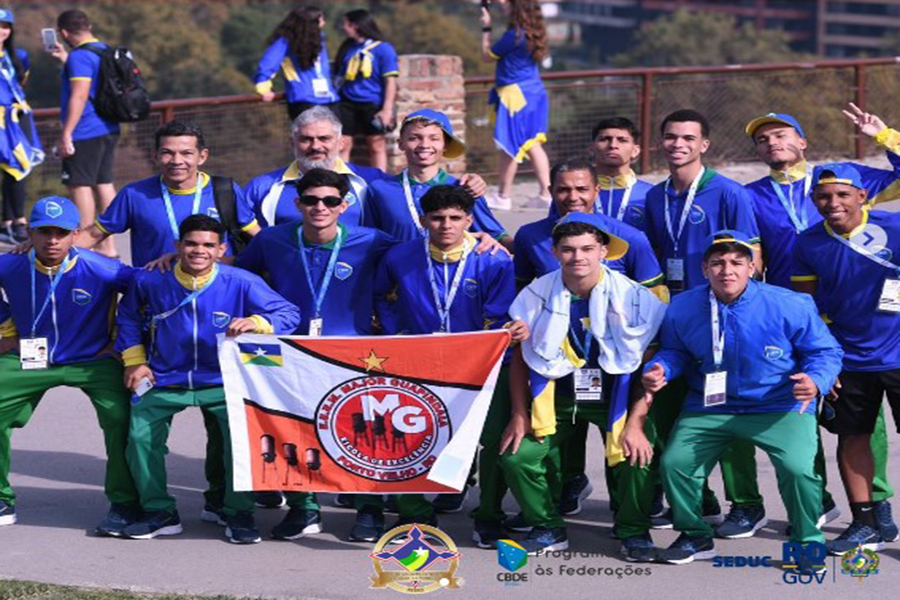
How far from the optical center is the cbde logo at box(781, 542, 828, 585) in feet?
25.2

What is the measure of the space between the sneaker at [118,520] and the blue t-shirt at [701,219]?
9.99 feet

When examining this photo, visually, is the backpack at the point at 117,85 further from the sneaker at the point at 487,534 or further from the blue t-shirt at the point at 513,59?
the sneaker at the point at 487,534

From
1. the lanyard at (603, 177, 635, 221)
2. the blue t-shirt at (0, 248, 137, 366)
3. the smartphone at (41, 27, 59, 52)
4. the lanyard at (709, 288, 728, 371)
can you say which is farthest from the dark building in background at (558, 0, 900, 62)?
the lanyard at (709, 288, 728, 371)

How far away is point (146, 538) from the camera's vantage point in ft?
28.0

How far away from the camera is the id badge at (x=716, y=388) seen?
7.83m

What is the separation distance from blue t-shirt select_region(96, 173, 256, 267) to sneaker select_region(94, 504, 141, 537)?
4.41ft

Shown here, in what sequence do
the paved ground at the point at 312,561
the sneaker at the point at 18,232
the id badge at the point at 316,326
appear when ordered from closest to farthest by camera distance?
the paved ground at the point at 312,561
the id badge at the point at 316,326
the sneaker at the point at 18,232

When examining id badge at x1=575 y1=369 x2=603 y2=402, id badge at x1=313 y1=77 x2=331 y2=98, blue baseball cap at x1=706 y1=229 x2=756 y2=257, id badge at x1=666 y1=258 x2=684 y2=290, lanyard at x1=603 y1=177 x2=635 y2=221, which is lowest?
id badge at x1=575 y1=369 x2=603 y2=402

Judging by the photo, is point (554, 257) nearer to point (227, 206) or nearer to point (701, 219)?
point (701, 219)

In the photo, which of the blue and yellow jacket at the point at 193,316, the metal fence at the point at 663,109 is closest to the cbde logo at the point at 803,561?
the blue and yellow jacket at the point at 193,316

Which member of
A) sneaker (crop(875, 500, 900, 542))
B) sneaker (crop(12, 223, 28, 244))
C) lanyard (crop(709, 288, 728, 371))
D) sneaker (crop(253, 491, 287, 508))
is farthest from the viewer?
sneaker (crop(12, 223, 28, 244))

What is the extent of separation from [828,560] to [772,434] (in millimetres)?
673

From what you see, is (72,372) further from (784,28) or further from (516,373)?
(784,28)

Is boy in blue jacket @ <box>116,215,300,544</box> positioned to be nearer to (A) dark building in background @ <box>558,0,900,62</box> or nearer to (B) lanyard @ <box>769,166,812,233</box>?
(B) lanyard @ <box>769,166,812,233</box>
